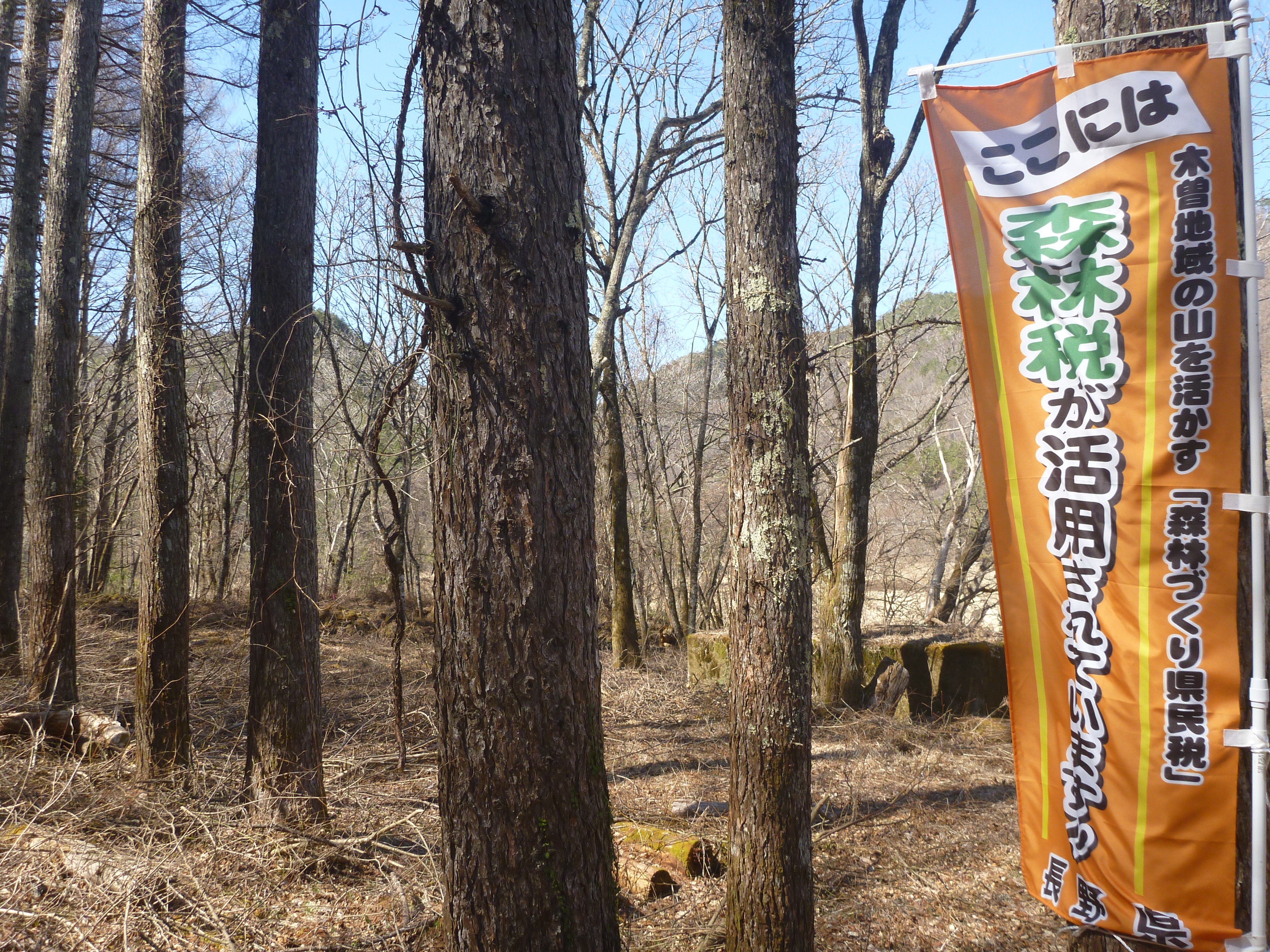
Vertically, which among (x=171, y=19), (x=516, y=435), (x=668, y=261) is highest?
(x=668, y=261)

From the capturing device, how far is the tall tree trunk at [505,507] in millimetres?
1939

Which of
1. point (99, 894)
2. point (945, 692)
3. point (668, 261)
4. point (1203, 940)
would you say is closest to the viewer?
point (1203, 940)

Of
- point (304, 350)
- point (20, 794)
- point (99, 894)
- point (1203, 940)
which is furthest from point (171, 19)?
point (1203, 940)

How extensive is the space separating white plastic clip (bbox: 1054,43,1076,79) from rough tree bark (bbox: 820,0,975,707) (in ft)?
16.2

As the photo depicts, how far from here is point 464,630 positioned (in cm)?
198

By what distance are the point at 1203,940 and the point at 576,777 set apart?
6.87 feet

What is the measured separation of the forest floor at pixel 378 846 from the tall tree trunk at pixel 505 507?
4.89 feet

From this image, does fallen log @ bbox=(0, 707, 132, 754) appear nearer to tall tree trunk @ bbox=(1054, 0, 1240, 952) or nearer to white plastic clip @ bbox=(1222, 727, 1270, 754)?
Result: tall tree trunk @ bbox=(1054, 0, 1240, 952)

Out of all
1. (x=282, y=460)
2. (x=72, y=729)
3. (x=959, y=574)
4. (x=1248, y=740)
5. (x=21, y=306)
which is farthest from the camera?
(x=959, y=574)

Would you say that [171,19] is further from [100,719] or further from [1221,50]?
[1221,50]

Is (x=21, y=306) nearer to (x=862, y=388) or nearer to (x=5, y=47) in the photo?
(x=5, y=47)

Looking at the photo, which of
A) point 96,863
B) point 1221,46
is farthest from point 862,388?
point 96,863

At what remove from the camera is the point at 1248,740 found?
224 cm

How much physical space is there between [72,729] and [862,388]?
770 centimetres
